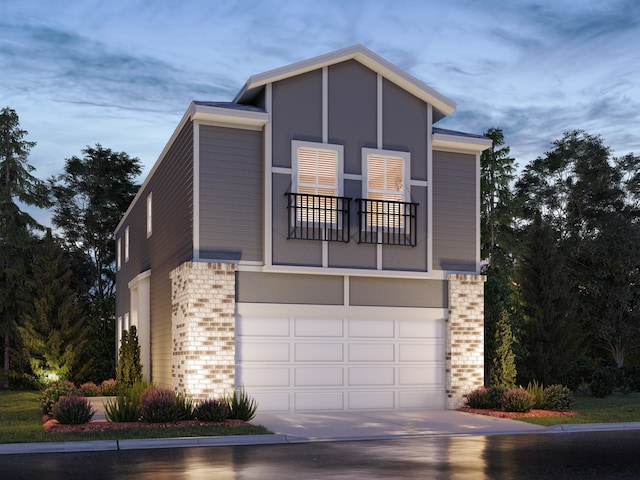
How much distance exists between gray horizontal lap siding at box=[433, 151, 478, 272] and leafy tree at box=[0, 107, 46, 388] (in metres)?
23.9

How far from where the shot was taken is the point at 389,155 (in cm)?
2116

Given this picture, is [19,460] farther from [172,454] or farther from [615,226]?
[615,226]

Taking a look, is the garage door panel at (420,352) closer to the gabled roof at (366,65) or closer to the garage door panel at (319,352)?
the garage door panel at (319,352)

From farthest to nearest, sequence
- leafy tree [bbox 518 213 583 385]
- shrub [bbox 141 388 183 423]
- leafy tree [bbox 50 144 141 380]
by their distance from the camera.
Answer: leafy tree [bbox 50 144 141 380] < leafy tree [bbox 518 213 583 385] < shrub [bbox 141 388 183 423]

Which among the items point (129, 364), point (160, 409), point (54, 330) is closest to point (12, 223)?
point (54, 330)

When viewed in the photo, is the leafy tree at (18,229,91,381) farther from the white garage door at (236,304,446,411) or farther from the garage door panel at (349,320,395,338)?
the garage door panel at (349,320,395,338)

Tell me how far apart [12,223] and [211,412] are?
25.7 m

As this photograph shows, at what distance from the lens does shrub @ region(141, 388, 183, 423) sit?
1639 centimetres

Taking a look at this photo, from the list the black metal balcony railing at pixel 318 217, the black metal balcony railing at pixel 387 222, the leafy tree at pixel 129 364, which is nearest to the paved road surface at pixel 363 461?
the black metal balcony railing at pixel 318 217

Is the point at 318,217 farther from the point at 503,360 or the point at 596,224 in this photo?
the point at 596,224

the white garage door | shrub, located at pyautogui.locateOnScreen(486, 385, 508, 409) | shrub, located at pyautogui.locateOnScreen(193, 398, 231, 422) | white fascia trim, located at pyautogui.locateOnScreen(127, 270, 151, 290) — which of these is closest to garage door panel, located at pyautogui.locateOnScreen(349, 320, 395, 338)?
the white garage door

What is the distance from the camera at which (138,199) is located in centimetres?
3038

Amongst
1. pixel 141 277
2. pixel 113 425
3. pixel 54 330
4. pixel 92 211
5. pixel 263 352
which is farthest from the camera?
pixel 92 211

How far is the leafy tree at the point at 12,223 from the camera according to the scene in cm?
3850
